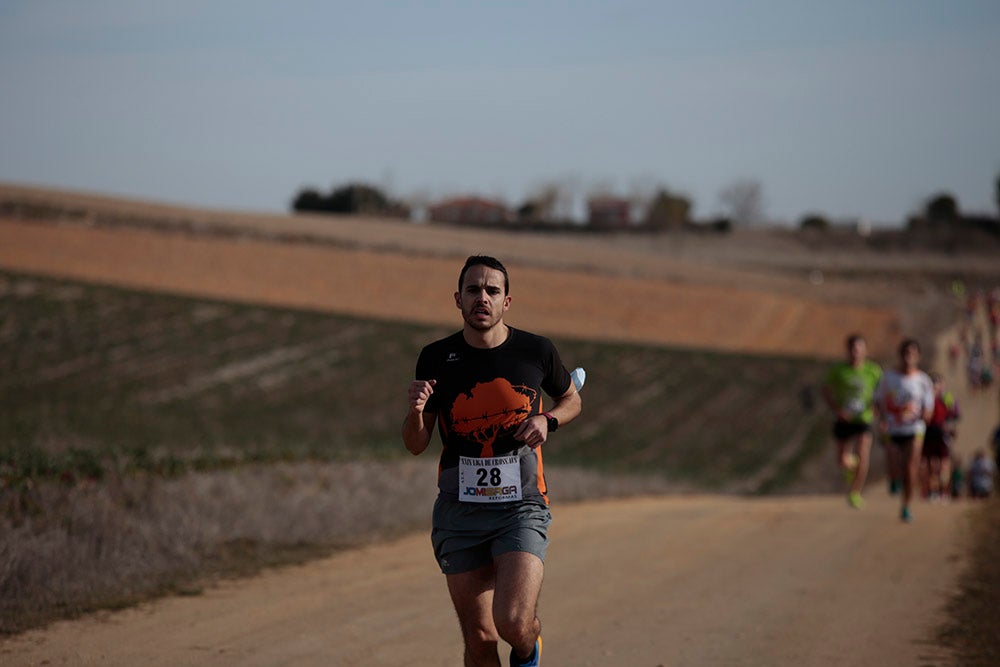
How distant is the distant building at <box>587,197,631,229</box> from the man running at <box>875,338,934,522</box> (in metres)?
94.3

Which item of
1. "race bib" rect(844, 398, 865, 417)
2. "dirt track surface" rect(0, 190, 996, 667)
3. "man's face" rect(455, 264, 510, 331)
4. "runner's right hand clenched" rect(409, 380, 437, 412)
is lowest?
"dirt track surface" rect(0, 190, 996, 667)

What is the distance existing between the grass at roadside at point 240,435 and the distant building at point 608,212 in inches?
2575

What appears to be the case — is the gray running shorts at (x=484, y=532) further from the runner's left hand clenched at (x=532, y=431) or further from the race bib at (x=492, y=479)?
the runner's left hand clenched at (x=532, y=431)

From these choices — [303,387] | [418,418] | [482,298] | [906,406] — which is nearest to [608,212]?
[303,387]

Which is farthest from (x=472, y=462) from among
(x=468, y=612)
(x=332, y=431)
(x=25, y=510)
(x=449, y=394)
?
(x=332, y=431)

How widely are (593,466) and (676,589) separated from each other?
18.2 m

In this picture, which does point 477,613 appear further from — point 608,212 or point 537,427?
point 608,212

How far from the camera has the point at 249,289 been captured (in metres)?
54.8

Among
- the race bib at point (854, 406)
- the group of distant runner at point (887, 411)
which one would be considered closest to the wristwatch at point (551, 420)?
the group of distant runner at point (887, 411)

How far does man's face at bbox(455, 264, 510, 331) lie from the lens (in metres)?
6.36

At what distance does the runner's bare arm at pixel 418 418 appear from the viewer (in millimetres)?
6277

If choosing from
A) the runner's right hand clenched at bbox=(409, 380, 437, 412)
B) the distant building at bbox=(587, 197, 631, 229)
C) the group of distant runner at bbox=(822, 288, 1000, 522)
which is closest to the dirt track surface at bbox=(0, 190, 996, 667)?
the group of distant runner at bbox=(822, 288, 1000, 522)

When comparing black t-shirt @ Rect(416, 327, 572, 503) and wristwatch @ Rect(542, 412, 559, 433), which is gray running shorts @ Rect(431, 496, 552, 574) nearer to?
black t-shirt @ Rect(416, 327, 572, 503)

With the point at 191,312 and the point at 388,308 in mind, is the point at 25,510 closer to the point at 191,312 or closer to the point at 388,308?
the point at 191,312
